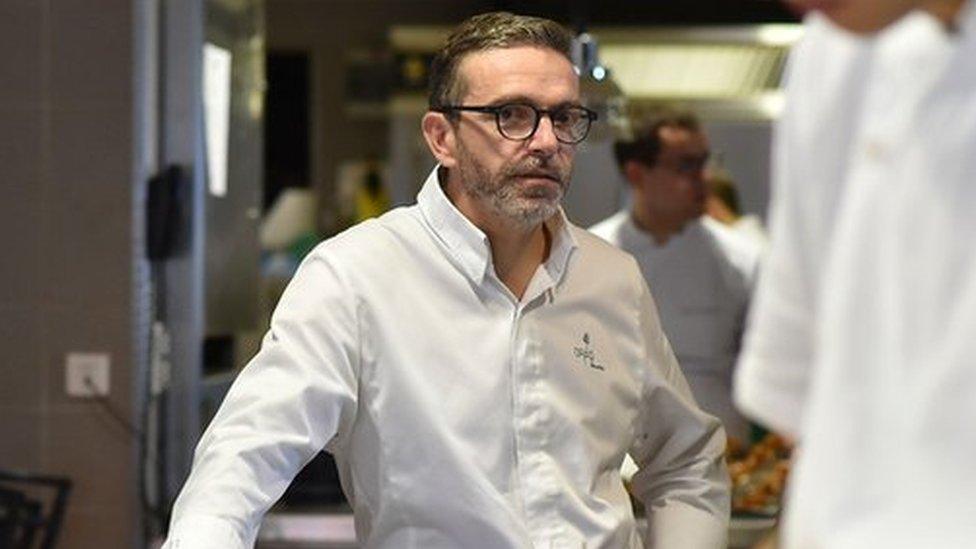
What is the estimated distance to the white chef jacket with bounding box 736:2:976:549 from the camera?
169 cm

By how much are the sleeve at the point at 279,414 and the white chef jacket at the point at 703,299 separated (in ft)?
6.49

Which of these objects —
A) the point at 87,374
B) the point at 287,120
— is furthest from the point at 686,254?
the point at 287,120

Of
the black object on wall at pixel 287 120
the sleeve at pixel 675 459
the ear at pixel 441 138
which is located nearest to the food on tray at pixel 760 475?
the sleeve at pixel 675 459

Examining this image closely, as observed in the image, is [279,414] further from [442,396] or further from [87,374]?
[87,374]

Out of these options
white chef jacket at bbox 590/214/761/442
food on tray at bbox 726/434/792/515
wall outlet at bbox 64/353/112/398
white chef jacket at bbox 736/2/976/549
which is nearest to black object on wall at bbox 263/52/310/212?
white chef jacket at bbox 590/214/761/442

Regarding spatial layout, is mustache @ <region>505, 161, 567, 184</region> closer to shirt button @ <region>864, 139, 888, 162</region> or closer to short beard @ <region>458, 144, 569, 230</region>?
short beard @ <region>458, 144, 569, 230</region>

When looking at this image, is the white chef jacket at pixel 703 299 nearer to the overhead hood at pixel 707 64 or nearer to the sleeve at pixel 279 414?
the sleeve at pixel 279 414

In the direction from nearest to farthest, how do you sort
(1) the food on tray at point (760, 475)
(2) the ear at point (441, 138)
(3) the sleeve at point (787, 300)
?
(3) the sleeve at point (787, 300) < (2) the ear at point (441, 138) < (1) the food on tray at point (760, 475)

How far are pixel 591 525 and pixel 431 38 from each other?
5.52 meters

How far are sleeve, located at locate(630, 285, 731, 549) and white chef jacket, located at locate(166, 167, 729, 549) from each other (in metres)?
0.02

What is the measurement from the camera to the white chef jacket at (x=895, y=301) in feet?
5.55

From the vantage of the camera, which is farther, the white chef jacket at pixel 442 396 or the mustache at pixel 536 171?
the mustache at pixel 536 171

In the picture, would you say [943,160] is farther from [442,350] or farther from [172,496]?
[172,496]

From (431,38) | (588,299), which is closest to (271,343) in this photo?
(588,299)
